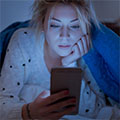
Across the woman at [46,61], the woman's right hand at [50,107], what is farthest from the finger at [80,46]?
the woman's right hand at [50,107]

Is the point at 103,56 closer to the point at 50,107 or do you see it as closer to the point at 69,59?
the point at 69,59

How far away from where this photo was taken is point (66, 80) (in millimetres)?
521

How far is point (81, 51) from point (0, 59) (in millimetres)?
259

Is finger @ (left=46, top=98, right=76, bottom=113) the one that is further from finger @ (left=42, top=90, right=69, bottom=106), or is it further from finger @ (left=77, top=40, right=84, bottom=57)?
finger @ (left=77, top=40, right=84, bottom=57)

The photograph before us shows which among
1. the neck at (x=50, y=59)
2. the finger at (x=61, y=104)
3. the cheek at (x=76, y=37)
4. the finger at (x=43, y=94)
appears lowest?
the finger at (x=61, y=104)

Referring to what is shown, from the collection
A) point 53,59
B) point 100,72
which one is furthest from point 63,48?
point 100,72

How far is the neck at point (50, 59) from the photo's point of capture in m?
0.61

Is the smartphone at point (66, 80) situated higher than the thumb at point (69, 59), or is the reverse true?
the thumb at point (69, 59)

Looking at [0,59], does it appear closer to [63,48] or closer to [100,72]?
[63,48]

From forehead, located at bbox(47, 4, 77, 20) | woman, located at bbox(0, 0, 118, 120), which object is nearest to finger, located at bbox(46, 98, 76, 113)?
woman, located at bbox(0, 0, 118, 120)

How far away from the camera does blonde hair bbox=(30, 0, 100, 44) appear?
0.56m

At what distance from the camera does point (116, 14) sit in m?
0.61

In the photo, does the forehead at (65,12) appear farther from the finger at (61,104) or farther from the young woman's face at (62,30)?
the finger at (61,104)

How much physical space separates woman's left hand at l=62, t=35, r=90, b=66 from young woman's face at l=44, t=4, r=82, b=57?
0.01m
